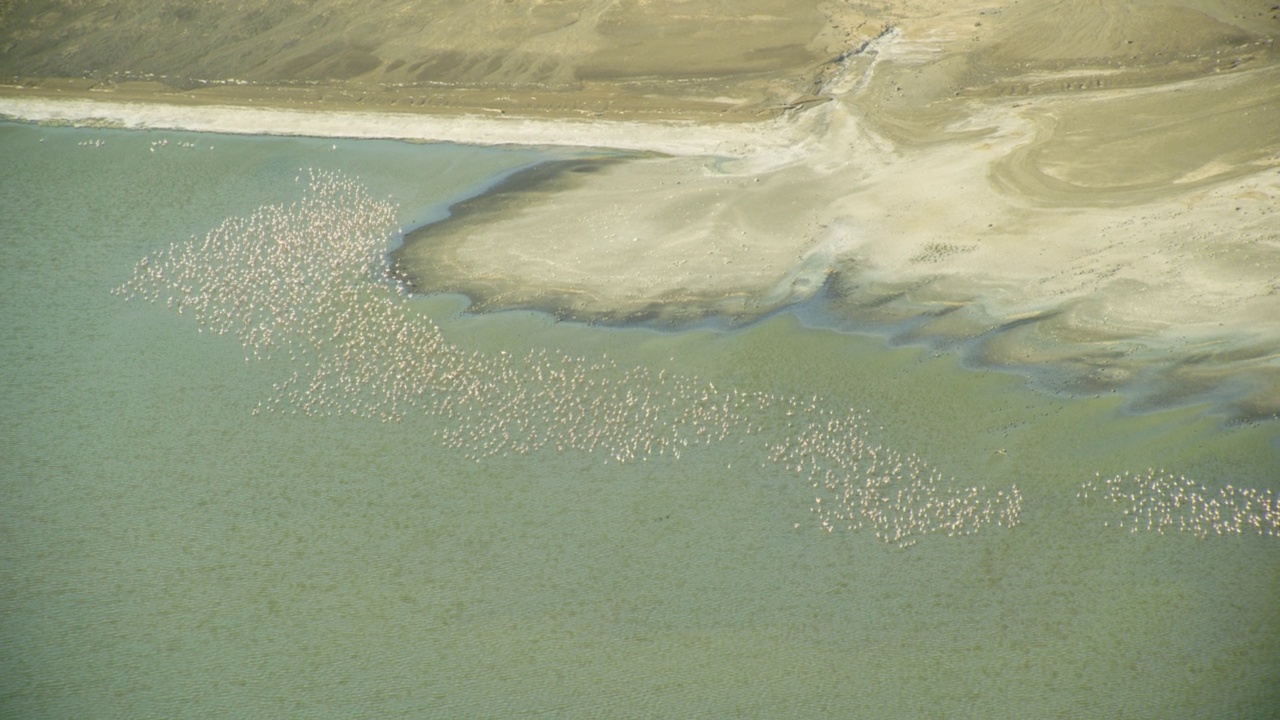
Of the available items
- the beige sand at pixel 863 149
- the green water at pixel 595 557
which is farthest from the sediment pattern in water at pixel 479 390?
the beige sand at pixel 863 149

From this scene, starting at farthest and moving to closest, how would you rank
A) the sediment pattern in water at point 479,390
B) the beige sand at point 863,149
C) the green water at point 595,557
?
the beige sand at point 863,149, the sediment pattern in water at point 479,390, the green water at point 595,557

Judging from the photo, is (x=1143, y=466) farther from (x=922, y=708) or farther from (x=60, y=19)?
(x=60, y=19)

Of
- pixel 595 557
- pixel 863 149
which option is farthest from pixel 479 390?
pixel 863 149

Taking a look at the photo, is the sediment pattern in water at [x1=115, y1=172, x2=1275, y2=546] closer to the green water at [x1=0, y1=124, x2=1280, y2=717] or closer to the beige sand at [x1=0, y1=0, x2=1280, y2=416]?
the green water at [x1=0, y1=124, x2=1280, y2=717]

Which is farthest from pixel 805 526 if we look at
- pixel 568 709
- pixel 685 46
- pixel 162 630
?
pixel 685 46

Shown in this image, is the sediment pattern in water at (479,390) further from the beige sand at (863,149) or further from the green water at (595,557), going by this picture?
the beige sand at (863,149)

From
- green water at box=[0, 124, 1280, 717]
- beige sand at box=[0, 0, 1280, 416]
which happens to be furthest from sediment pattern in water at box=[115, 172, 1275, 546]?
beige sand at box=[0, 0, 1280, 416]

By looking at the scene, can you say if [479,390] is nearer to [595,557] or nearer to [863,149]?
[595,557]
